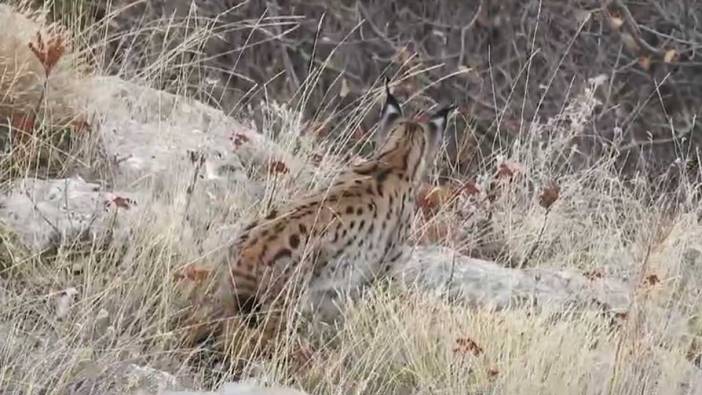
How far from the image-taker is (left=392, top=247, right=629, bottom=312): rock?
6152mm

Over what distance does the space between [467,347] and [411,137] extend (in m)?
1.48

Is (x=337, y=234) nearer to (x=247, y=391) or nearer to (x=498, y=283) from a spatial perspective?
(x=498, y=283)

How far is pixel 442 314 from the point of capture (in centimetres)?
551

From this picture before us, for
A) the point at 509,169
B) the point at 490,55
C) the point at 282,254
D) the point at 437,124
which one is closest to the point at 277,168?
the point at 437,124

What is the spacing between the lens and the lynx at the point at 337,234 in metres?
5.16

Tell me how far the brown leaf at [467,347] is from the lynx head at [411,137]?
3.87ft

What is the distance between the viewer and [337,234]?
5.50 metres

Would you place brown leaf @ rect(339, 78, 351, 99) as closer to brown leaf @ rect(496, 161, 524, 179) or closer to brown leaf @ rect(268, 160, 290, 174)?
brown leaf @ rect(496, 161, 524, 179)

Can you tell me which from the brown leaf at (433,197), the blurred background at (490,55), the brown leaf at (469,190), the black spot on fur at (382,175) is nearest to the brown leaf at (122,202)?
the black spot on fur at (382,175)

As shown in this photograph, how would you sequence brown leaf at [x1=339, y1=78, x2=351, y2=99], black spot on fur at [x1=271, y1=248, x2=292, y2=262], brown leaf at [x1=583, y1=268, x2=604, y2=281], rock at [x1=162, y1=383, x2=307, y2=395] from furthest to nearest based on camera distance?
brown leaf at [x1=339, y1=78, x2=351, y2=99]
brown leaf at [x1=583, y1=268, x2=604, y2=281]
black spot on fur at [x1=271, y1=248, x2=292, y2=262]
rock at [x1=162, y1=383, x2=307, y2=395]

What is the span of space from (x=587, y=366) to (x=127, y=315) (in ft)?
5.22

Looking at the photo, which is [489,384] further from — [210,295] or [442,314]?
[210,295]

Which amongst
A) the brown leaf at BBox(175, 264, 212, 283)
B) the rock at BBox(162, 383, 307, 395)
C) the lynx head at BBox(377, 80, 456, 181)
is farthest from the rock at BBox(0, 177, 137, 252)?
the rock at BBox(162, 383, 307, 395)

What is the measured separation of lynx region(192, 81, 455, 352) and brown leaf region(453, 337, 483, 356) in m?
0.58
